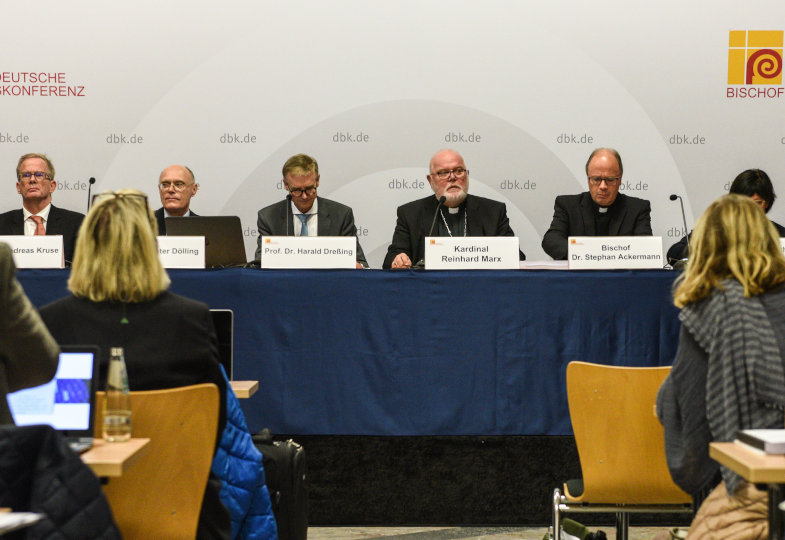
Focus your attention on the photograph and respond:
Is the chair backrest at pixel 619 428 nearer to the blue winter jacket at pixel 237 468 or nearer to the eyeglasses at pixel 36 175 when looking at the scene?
the blue winter jacket at pixel 237 468

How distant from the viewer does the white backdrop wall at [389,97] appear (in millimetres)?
6000

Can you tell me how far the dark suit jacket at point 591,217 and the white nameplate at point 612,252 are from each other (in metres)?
1.20

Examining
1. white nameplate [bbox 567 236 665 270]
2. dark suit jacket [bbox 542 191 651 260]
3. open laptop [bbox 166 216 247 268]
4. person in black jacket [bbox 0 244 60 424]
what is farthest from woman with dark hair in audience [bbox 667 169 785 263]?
person in black jacket [bbox 0 244 60 424]

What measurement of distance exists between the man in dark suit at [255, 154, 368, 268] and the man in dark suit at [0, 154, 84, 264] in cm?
107

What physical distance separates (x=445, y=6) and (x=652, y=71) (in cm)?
135

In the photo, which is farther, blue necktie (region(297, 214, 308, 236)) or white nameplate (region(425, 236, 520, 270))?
blue necktie (region(297, 214, 308, 236))

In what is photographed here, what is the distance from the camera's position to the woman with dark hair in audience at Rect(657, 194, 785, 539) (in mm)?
2293

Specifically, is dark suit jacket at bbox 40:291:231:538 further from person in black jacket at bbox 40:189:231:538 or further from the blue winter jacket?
the blue winter jacket

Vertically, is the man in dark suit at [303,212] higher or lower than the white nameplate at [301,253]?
higher

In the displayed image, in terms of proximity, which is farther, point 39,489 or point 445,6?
point 445,6

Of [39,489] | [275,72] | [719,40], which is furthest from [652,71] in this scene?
[39,489]

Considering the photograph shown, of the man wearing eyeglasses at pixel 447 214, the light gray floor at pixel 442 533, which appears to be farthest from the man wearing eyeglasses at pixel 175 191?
the light gray floor at pixel 442 533

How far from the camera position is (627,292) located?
12.7ft

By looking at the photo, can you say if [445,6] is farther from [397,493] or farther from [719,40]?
[397,493]
